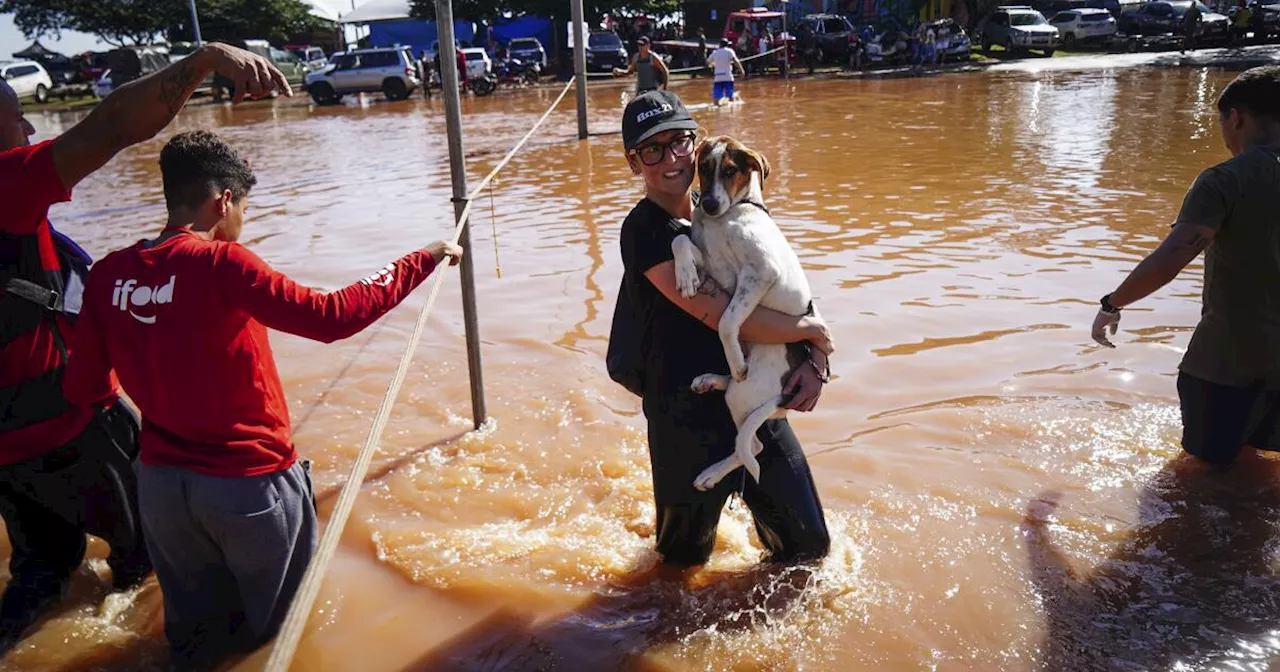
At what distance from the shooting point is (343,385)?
18.3 feet

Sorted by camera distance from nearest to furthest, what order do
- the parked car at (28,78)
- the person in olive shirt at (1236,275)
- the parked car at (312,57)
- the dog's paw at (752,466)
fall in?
the dog's paw at (752,466) < the person in olive shirt at (1236,275) < the parked car at (28,78) < the parked car at (312,57)

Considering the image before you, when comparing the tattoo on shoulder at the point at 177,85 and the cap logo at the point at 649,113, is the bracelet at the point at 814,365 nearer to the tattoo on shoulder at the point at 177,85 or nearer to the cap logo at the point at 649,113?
the cap logo at the point at 649,113

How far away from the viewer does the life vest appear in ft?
8.78

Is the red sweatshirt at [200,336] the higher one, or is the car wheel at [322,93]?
the car wheel at [322,93]

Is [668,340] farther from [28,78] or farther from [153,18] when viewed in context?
[153,18]

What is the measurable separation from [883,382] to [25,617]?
4.35 metres

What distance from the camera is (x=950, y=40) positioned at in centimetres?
2948

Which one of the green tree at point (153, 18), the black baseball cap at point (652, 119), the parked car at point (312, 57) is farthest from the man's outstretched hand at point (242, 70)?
the green tree at point (153, 18)

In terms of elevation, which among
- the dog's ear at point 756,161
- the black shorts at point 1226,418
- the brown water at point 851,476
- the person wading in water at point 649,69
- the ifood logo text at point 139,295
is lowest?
the brown water at point 851,476

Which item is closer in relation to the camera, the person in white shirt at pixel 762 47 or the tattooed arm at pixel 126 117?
the tattooed arm at pixel 126 117

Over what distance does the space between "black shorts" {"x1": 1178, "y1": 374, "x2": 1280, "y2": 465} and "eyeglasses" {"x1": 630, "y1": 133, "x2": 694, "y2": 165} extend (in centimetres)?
242

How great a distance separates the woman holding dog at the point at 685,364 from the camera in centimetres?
251

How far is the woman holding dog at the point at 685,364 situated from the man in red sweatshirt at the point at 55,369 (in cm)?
127

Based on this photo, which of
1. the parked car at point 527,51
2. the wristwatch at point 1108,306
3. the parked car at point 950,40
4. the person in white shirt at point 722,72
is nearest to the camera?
the wristwatch at point 1108,306
